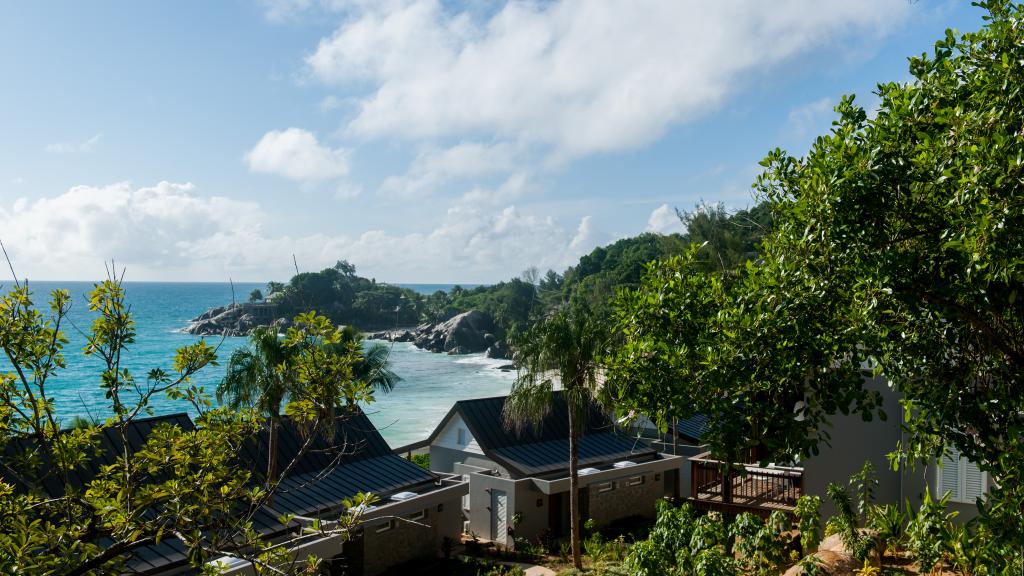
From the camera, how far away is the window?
1266cm

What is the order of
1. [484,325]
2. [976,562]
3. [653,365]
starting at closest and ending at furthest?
1. [653,365]
2. [976,562]
3. [484,325]

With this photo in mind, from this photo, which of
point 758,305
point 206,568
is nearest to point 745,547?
point 758,305

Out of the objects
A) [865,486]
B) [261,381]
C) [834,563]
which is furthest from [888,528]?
[261,381]

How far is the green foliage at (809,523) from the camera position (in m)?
13.0

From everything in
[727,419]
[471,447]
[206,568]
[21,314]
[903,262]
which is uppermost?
[903,262]

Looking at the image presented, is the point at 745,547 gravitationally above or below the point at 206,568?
below

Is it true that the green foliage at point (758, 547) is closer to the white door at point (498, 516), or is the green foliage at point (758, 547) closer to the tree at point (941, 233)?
the tree at point (941, 233)

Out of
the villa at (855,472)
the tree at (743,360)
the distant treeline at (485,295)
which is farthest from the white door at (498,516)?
the distant treeline at (485,295)

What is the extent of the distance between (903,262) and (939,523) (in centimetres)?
577

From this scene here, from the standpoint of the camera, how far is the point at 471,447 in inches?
966

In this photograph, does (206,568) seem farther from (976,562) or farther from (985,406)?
(976,562)

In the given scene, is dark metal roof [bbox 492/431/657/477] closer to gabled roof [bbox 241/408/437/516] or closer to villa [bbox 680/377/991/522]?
gabled roof [bbox 241/408/437/516]

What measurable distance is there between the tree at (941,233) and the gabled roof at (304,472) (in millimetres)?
11540

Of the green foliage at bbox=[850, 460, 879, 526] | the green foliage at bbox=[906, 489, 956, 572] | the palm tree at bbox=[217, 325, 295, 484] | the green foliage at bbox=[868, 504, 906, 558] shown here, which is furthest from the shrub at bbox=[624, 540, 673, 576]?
the palm tree at bbox=[217, 325, 295, 484]
